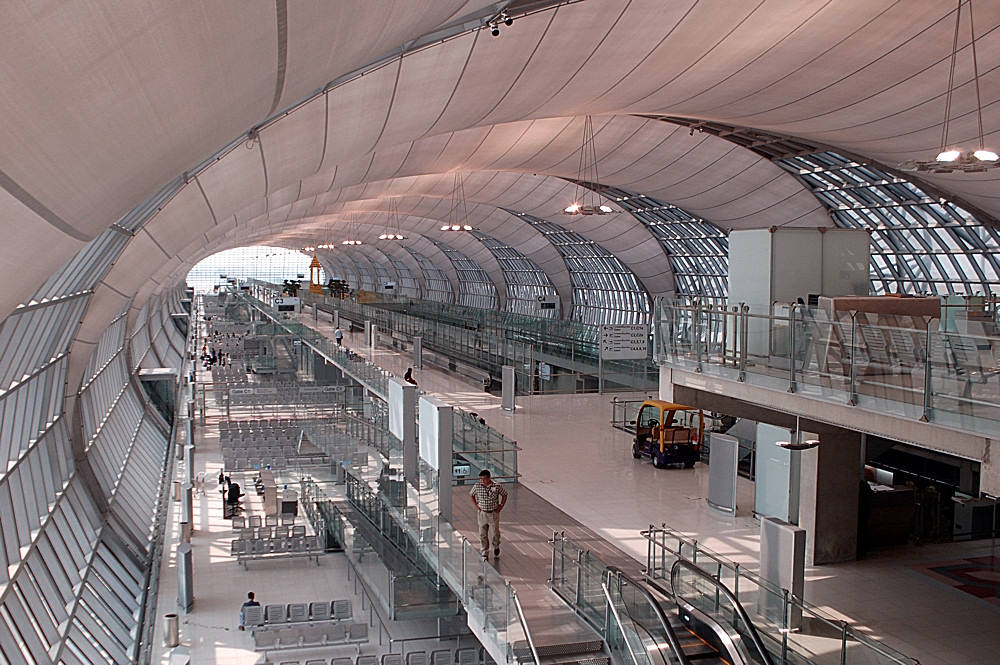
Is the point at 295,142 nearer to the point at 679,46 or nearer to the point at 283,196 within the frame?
the point at 679,46

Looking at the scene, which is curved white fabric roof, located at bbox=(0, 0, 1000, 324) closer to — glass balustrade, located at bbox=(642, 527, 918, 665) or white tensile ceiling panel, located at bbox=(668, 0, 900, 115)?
white tensile ceiling panel, located at bbox=(668, 0, 900, 115)

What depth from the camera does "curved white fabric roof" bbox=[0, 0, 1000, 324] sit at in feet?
13.5

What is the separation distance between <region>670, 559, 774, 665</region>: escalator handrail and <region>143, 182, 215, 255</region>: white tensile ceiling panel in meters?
11.9

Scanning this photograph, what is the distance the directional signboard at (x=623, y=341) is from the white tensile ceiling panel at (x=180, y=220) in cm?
1059

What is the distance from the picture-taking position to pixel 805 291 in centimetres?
1534

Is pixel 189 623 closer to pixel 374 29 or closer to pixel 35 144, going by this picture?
pixel 374 29

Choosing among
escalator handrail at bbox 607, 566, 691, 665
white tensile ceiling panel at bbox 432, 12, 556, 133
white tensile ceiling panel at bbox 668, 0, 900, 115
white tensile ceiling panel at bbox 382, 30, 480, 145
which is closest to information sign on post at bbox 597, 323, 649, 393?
white tensile ceiling panel at bbox 432, 12, 556, 133

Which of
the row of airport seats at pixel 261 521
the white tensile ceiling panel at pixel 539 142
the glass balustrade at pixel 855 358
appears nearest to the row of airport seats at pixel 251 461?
the row of airport seats at pixel 261 521

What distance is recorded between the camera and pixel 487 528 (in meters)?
13.6

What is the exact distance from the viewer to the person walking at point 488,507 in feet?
43.2

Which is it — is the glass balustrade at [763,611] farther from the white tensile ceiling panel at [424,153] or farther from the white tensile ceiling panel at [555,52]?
the white tensile ceiling panel at [424,153]

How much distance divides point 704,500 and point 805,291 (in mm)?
4280

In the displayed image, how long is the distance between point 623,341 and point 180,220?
459 inches

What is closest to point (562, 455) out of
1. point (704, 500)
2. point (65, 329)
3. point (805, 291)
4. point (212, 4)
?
point (704, 500)
